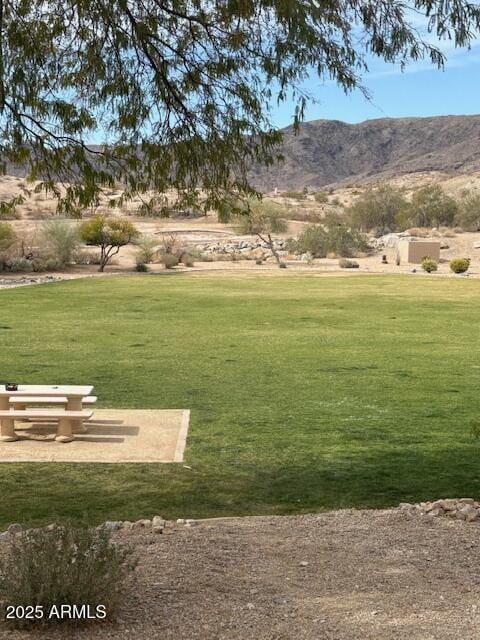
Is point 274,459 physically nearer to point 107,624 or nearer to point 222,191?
point 222,191

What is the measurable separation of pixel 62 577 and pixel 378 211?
86308 mm

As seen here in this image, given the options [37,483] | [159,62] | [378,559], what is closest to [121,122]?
[159,62]

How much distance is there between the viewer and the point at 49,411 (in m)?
11.8

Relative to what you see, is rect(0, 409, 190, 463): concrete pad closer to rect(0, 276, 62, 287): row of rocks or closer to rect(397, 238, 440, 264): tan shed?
rect(0, 276, 62, 287): row of rocks

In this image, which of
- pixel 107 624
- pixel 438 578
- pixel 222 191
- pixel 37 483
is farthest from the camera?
pixel 37 483

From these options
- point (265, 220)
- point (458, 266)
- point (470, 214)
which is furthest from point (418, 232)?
point (458, 266)

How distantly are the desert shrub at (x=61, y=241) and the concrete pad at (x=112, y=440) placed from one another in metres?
42.2

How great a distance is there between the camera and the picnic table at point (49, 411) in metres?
11.6

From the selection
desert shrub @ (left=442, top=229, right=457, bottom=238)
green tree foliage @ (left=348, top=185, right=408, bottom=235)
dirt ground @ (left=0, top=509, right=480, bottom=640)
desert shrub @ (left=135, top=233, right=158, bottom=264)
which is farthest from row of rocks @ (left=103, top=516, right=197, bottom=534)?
green tree foliage @ (left=348, top=185, right=408, bottom=235)

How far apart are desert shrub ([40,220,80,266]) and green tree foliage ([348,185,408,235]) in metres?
40.1

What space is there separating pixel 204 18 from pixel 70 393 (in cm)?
550

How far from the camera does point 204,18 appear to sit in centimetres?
841

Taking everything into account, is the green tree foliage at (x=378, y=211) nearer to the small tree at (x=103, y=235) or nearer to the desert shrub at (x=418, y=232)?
the desert shrub at (x=418, y=232)

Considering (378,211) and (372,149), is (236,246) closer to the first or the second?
(378,211)
